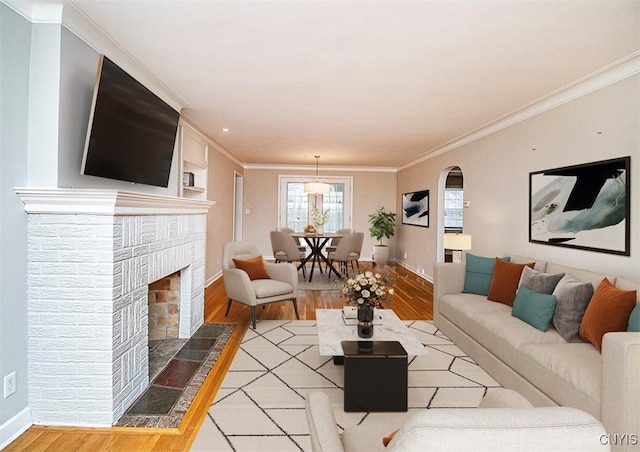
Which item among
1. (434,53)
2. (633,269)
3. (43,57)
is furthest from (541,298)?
(43,57)

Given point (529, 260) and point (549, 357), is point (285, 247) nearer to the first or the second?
point (529, 260)

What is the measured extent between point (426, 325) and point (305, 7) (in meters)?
3.48

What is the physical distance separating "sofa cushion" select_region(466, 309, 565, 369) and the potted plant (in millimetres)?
5703

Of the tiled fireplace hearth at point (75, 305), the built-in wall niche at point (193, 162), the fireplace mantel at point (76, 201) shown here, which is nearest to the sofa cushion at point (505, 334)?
the tiled fireplace hearth at point (75, 305)

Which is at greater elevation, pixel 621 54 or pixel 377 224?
pixel 621 54

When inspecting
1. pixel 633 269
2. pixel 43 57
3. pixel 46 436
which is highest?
pixel 43 57

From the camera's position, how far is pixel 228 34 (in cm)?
244

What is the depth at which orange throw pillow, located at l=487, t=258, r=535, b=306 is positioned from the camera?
11.3ft

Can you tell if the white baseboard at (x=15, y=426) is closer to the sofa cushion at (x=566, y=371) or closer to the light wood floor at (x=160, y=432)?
the light wood floor at (x=160, y=432)

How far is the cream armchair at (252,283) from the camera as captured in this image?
4.07 metres

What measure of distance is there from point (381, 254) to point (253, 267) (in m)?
5.07

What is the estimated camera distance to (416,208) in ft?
25.7

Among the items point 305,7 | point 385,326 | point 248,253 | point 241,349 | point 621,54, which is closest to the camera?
point 305,7

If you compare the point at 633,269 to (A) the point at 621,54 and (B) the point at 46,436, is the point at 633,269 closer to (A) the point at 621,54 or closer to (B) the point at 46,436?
(A) the point at 621,54
